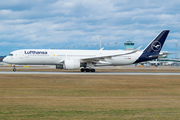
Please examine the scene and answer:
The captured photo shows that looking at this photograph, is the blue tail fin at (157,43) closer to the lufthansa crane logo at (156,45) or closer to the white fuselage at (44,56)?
the lufthansa crane logo at (156,45)

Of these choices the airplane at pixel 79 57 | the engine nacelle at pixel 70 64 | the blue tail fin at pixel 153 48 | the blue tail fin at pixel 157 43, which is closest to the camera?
the engine nacelle at pixel 70 64

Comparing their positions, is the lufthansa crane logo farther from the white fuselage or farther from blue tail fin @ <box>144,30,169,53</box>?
the white fuselage

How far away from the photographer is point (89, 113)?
36.1 feet

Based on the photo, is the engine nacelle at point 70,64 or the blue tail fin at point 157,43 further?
the blue tail fin at point 157,43

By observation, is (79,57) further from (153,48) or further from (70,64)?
(153,48)

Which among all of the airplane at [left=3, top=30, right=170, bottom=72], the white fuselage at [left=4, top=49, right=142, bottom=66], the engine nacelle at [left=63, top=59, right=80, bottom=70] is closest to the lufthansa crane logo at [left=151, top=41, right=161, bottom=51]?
the airplane at [left=3, top=30, right=170, bottom=72]

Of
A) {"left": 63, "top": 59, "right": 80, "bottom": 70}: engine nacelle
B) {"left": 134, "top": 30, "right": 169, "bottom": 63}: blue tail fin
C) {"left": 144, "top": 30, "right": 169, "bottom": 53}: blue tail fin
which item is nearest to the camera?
{"left": 63, "top": 59, "right": 80, "bottom": 70}: engine nacelle

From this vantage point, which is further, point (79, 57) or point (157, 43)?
point (157, 43)

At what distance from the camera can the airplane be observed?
149 ft

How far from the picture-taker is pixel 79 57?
48.1 meters

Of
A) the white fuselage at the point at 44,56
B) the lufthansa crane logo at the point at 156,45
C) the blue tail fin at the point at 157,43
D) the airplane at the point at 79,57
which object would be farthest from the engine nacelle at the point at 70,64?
the lufthansa crane logo at the point at 156,45

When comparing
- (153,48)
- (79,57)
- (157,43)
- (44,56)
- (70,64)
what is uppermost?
(157,43)

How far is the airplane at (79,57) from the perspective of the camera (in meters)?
45.4

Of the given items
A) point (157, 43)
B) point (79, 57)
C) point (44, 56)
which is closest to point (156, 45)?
→ point (157, 43)
